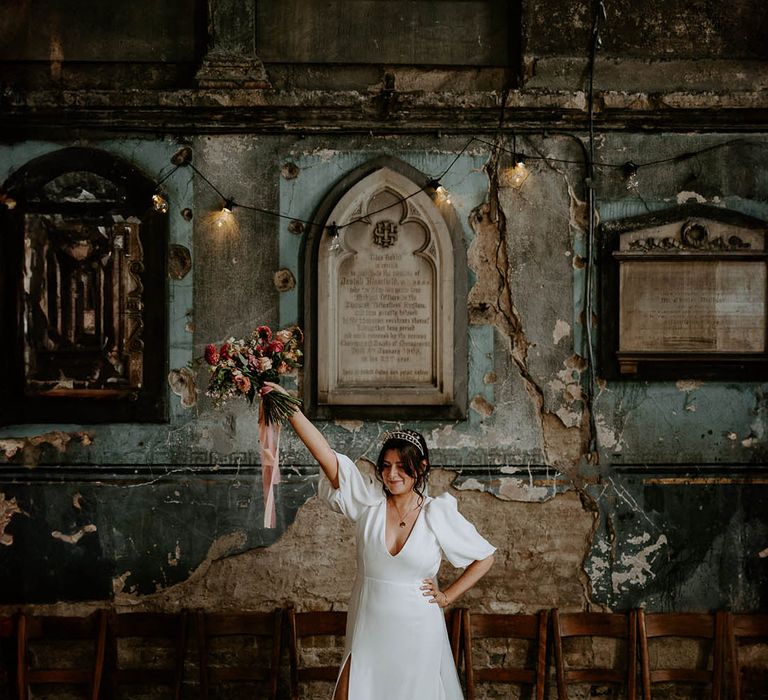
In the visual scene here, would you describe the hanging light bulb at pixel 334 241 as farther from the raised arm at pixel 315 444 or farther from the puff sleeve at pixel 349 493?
the puff sleeve at pixel 349 493

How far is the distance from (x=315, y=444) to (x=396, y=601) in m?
0.80

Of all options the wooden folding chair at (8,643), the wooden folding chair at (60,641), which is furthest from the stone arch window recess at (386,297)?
the wooden folding chair at (8,643)

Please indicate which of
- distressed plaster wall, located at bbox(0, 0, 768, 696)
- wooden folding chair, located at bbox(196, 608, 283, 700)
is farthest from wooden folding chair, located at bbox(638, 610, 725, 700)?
wooden folding chair, located at bbox(196, 608, 283, 700)

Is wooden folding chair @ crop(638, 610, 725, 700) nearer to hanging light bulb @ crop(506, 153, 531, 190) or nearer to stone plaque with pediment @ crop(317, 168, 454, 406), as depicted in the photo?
stone plaque with pediment @ crop(317, 168, 454, 406)

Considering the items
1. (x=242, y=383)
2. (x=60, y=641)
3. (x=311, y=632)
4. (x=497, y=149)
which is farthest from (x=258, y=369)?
(x=60, y=641)

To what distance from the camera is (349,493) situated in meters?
3.22

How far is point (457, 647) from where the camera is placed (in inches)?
165

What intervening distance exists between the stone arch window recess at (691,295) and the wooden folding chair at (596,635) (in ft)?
4.95

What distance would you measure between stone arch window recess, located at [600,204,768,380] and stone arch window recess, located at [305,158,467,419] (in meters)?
1.06

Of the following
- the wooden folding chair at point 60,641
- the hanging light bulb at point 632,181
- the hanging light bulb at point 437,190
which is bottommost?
the wooden folding chair at point 60,641

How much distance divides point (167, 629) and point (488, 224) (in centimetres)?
324

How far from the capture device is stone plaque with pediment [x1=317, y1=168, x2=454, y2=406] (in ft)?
14.6

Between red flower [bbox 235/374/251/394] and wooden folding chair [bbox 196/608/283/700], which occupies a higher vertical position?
red flower [bbox 235/374/251/394]

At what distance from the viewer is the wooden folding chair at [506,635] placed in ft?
13.6
